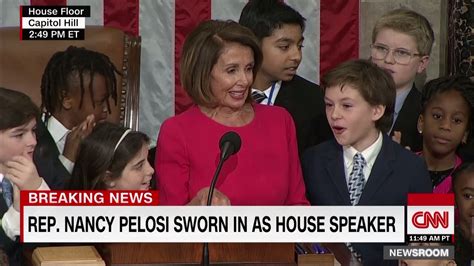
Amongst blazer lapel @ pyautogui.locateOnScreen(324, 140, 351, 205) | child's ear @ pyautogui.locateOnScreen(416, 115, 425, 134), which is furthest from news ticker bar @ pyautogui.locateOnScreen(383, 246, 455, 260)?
child's ear @ pyautogui.locateOnScreen(416, 115, 425, 134)

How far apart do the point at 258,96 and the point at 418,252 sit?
0.40m

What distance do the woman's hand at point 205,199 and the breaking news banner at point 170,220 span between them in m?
0.02

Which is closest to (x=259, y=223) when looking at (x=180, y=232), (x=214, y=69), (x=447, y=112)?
(x=180, y=232)

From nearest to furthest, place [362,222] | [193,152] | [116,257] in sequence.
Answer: [116,257] → [193,152] → [362,222]

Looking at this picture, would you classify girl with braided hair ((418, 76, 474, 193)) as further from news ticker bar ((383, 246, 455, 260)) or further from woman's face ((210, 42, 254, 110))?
woman's face ((210, 42, 254, 110))

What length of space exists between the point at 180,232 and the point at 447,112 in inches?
21.6

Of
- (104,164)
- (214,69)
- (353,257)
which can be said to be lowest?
(353,257)

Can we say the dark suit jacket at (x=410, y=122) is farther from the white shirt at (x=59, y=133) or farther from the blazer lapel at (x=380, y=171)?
the white shirt at (x=59, y=133)

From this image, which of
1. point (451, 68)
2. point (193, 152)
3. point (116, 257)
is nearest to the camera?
point (116, 257)

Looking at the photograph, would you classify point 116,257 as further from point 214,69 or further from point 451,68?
point 451,68

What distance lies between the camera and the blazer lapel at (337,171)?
2117mm

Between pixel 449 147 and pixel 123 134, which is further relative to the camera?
pixel 449 147

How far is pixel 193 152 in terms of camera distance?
6.54 ft

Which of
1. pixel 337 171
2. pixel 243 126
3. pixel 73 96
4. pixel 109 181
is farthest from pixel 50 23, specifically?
pixel 337 171
